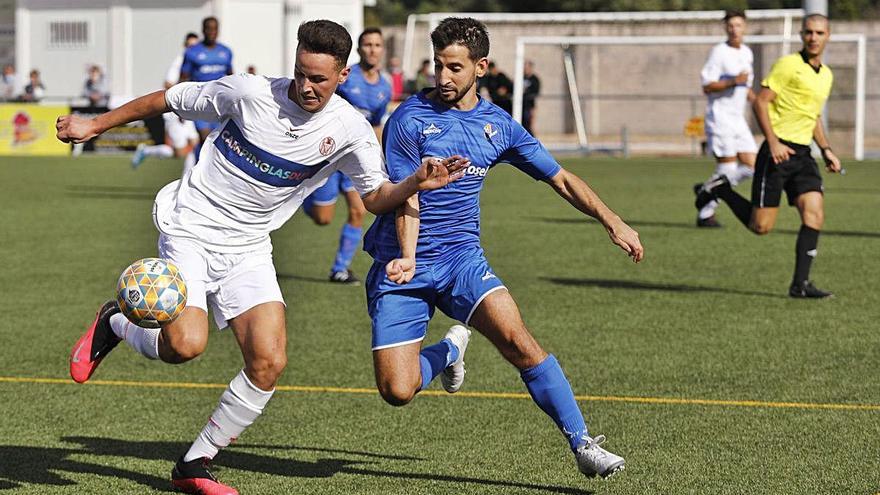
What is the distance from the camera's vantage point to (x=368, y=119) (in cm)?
1315

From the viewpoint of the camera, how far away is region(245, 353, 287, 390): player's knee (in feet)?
19.8

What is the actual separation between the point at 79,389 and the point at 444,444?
7.98ft

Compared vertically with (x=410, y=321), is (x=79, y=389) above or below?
below

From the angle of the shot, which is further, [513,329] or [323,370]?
[323,370]

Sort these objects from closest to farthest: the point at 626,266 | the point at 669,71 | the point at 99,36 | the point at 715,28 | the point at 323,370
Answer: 1. the point at 323,370
2. the point at 626,266
3. the point at 669,71
4. the point at 715,28
5. the point at 99,36

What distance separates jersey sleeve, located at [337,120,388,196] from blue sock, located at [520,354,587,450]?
1.01 meters

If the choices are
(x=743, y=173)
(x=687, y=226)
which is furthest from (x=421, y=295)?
(x=687, y=226)

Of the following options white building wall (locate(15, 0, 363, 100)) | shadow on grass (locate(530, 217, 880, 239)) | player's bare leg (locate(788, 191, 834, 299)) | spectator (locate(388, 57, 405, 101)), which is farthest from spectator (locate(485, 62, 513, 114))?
player's bare leg (locate(788, 191, 834, 299))

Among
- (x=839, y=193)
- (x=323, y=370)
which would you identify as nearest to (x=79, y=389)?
(x=323, y=370)

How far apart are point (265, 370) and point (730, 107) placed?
12294 mm

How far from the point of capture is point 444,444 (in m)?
6.95

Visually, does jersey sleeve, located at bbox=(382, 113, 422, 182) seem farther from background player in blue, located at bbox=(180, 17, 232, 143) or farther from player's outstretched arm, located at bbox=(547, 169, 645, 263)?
background player in blue, located at bbox=(180, 17, 232, 143)

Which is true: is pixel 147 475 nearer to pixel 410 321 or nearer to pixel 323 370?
pixel 410 321

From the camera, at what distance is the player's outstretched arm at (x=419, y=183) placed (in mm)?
5574
